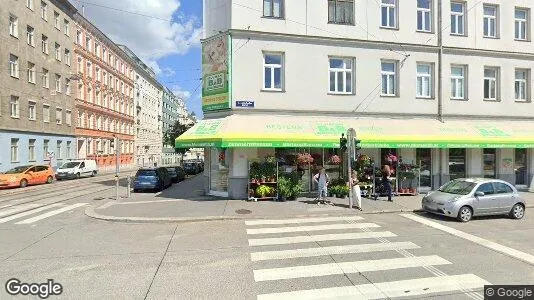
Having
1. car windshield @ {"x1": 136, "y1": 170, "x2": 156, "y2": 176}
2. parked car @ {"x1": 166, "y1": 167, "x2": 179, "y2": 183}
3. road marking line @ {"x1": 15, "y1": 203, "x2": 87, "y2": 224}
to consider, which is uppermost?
car windshield @ {"x1": 136, "y1": 170, "x2": 156, "y2": 176}

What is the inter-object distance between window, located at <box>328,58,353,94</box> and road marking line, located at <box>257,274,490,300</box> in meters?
11.7

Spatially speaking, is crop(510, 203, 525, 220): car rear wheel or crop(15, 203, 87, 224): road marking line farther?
crop(510, 203, 525, 220): car rear wheel

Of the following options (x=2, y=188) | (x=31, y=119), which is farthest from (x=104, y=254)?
(x=31, y=119)

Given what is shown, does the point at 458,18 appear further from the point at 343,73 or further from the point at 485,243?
the point at 485,243

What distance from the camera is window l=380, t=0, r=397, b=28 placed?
685 inches

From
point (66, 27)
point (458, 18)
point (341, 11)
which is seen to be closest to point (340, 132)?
point (341, 11)

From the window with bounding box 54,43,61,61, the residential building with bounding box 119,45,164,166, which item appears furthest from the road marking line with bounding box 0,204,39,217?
the residential building with bounding box 119,45,164,166

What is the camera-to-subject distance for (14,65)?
1136 inches

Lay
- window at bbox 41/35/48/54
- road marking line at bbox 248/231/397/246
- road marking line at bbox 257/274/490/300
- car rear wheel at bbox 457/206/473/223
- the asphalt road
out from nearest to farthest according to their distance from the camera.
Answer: road marking line at bbox 257/274/490/300, the asphalt road, road marking line at bbox 248/231/397/246, car rear wheel at bbox 457/206/473/223, window at bbox 41/35/48/54

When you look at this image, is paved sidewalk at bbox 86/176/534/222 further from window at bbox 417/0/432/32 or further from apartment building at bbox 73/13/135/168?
apartment building at bbox 73/13/135/168

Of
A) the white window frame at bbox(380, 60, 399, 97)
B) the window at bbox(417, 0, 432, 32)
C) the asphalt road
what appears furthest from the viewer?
the window at bbox(417, 0, 432, 32)

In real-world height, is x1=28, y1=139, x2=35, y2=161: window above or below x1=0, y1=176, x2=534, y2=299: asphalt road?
above

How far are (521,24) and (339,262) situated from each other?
19.7 m

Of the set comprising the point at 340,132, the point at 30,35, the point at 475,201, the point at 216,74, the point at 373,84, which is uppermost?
the point at 30,35
